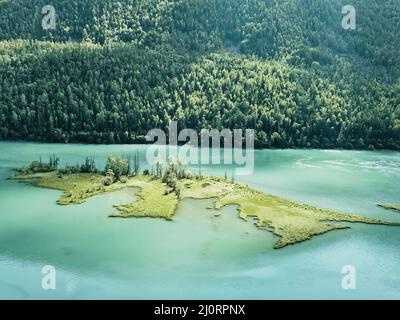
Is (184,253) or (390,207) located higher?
(390,207)

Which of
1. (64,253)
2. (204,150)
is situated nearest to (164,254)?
(64,253)

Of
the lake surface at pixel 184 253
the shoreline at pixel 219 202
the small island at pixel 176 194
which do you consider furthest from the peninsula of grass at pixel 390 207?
the small island at pixel 176 194

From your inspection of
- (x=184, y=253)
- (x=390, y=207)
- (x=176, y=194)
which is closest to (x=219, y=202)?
(x=176, y=194)

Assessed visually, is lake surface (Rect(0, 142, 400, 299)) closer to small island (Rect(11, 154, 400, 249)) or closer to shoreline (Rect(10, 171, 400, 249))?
shoreline (Rect(10, 171, 400, 249))

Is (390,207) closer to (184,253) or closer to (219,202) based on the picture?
(219,202)

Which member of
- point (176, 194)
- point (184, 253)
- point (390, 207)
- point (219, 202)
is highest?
point (176, 194)

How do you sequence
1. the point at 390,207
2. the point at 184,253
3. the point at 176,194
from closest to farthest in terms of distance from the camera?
the point at 184,253, the point at 390,207, the point at 176,194
